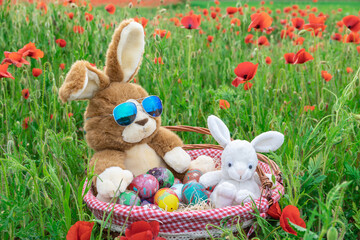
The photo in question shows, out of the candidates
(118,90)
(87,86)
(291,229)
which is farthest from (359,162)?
(87,86)

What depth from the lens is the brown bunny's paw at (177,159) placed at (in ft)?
5.41

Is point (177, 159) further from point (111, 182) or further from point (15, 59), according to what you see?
point (15, 59)

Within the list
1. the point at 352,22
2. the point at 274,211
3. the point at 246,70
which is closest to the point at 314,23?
the point at 352,22

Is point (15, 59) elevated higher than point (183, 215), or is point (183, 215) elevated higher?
point (15, 59)

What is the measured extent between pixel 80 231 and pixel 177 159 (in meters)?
0.68

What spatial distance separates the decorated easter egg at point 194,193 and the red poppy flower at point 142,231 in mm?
399

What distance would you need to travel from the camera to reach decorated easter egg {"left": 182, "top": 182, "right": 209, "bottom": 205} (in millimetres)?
1443

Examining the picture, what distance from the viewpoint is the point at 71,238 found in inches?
39.3

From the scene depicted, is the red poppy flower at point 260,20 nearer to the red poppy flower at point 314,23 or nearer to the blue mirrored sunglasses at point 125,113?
the red poppy flower at point 314,23

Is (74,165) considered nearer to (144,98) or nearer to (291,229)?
(144,98)

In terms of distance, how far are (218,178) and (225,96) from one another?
0.51m

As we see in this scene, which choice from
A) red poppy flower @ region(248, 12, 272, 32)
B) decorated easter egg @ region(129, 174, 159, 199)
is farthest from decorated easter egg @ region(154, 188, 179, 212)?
red poppy flower @ region(248, 12, 272, 32)

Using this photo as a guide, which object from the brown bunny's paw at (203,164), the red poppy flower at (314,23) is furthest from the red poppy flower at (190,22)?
the brown bunny's paw at (203,164)

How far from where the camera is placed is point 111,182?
4.52ft
